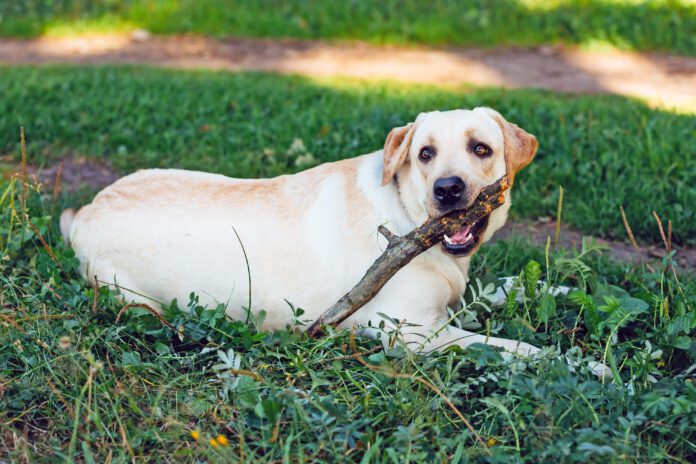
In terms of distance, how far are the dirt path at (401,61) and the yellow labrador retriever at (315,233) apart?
14.6 feet

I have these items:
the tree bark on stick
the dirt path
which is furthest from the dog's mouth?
the dirt path

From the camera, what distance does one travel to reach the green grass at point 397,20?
9.08m

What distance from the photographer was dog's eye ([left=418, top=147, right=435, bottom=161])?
11.7 ft

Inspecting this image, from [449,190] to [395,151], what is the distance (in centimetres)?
46

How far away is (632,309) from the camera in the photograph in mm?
3510

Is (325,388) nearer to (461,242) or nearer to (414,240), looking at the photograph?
(414,240)

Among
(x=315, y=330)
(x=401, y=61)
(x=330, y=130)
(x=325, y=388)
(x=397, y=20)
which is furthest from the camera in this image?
(x=397, y=20)

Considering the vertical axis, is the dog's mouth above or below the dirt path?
above

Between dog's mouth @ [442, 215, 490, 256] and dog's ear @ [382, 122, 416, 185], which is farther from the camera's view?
Answer: dog's ear @ [382, 122, 416, 185]

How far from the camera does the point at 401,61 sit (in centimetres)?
881

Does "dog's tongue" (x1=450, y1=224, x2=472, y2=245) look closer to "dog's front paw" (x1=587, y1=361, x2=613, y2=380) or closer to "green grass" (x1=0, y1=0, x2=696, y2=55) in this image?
"dog's front paw" (x1=587, y1=361, x2=613, y2=380)

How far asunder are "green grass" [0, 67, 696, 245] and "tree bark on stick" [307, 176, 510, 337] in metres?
1.94

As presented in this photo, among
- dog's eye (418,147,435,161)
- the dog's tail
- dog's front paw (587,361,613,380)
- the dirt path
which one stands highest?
dog's eye (418,147,435,161)

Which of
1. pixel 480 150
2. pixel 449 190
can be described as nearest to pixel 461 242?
pixel 449 190
